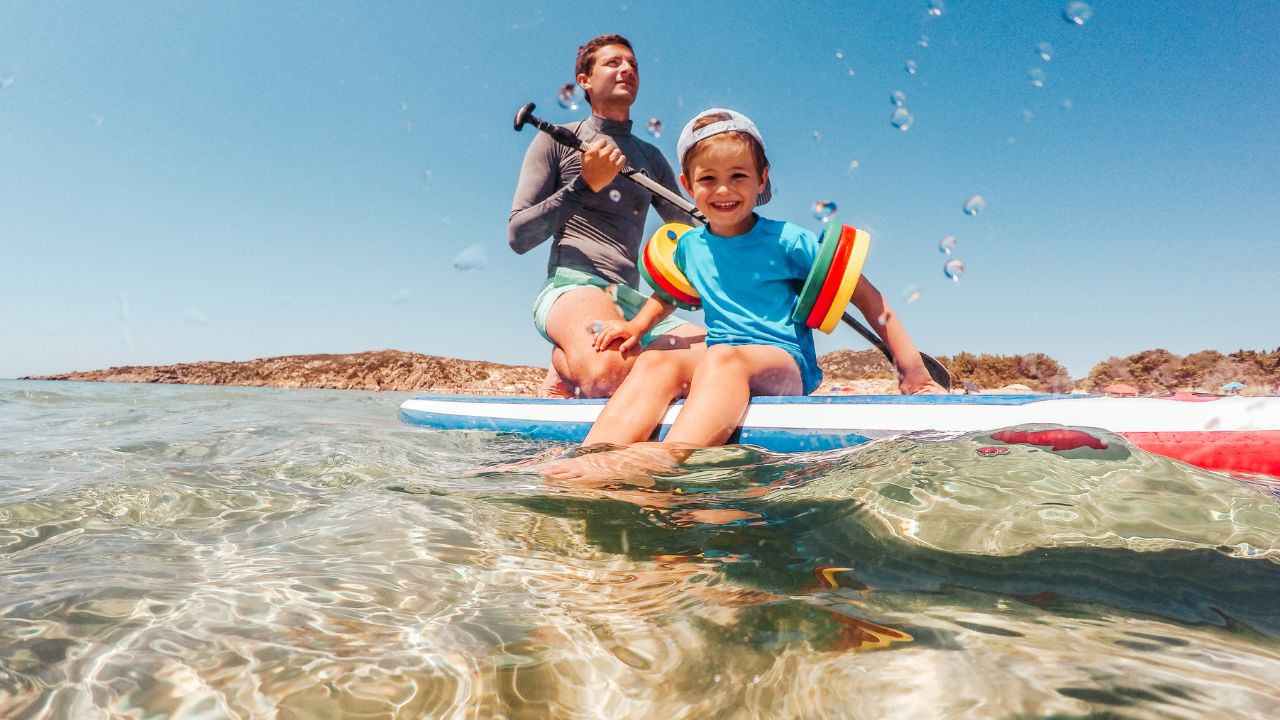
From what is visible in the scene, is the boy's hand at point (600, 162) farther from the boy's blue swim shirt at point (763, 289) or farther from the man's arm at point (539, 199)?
the boy's blue swim shirt at point (763, 289)

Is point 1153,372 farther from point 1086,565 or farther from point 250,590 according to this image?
point 250,590

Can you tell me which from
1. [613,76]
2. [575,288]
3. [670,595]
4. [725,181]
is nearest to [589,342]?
[575,288]

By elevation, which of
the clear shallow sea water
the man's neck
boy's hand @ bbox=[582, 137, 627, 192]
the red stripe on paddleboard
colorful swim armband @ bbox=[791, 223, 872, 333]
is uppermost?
the man's neck

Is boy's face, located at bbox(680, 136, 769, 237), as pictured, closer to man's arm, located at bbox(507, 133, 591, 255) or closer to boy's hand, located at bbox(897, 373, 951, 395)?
man's arm, located at bbox(507, 133, 591, 255)

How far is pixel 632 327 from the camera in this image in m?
3.67

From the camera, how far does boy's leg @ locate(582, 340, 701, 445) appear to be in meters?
2.76

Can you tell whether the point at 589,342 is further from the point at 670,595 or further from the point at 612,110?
the point at 670,595

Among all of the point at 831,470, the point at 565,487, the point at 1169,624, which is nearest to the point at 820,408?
the point at 831,470

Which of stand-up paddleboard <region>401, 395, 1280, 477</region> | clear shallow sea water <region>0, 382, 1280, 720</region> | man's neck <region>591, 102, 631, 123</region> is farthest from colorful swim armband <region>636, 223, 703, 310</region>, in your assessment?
clear shallow sea water <region>0, 382, 1280, 720</region>

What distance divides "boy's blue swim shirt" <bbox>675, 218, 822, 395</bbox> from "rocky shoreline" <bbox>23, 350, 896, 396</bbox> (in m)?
16.9

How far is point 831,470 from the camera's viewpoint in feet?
6.63

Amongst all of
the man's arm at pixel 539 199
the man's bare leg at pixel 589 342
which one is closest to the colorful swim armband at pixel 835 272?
the man's bare leg at pixel 589 342

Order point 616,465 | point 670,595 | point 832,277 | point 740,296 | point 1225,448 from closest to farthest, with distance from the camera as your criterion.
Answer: point 670,595, point 1225,448, point 616,465, point 832,277, point 740,296

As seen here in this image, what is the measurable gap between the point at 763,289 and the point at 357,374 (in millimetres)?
25721
